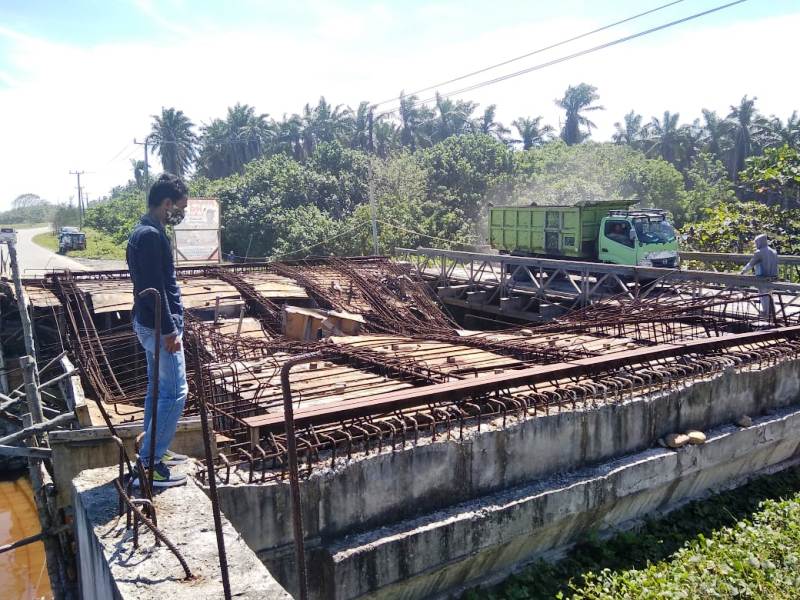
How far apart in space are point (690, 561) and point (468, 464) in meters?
2.30

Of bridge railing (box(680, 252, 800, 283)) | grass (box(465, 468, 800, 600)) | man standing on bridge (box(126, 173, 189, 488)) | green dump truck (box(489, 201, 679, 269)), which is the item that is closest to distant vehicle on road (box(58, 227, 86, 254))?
green dump truck (box(489, 201, 679, 269))

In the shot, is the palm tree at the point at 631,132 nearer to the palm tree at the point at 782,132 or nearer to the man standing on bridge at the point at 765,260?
the palm tree at the point at 782,132

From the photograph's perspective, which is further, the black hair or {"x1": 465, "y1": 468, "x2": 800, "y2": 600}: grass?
{"x1": 465, "y1": 468, "x2": 800, "y2": 600}: grass

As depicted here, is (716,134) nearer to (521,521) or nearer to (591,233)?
(591,233)

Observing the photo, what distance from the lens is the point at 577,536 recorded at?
5879mm

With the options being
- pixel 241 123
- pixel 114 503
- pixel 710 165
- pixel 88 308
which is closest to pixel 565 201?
pixel 710 165

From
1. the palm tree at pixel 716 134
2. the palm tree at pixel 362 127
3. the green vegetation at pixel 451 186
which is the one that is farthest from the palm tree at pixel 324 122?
the palm tree at pixel 716 134

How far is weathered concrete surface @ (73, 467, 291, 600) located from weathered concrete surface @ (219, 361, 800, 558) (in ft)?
2.48

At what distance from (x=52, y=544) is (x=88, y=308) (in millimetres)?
5799

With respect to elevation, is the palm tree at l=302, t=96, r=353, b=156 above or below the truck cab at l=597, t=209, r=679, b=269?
above

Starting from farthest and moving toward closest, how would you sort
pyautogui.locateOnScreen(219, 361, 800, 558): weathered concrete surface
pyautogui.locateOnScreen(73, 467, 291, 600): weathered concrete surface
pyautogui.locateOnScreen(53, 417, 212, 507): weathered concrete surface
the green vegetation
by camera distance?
1. the green vegetation
2. pyautogui.locateOnScreen(53, 417, 212, 507): weathered concrete surface
3. pyautogui.locateOnScreen(219, 361, 800, 558): weathered concrete surface
4. pyautogui.locateOnScreen(73, 467, 291, 600): weathered concrete surface

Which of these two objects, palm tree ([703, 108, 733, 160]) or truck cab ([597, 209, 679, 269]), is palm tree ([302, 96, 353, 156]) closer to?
palm tree ([703, 108, 733, 160])

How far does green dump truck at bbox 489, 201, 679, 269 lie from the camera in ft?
46.8

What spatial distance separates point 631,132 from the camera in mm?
56312
